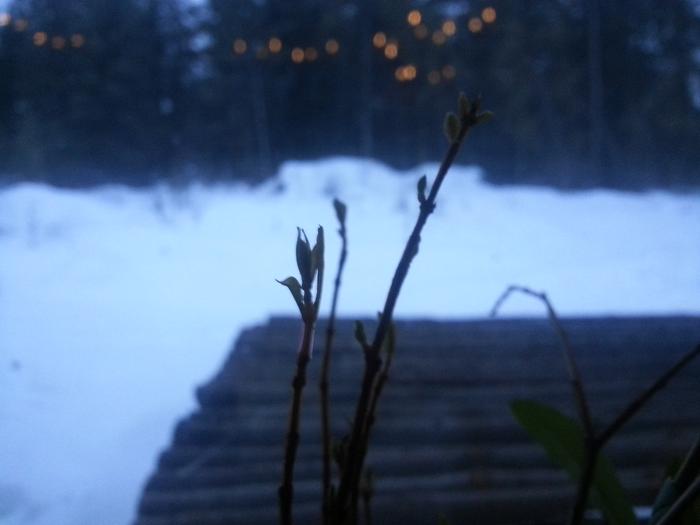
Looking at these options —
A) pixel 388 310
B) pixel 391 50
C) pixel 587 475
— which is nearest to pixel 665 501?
pixel 587 475

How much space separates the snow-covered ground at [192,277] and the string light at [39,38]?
2.45ft

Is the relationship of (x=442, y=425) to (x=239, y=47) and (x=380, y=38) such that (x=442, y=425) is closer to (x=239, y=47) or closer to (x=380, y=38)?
(x=380, y=38)

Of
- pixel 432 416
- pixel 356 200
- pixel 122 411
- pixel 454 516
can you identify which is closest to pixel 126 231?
pixel 356 200

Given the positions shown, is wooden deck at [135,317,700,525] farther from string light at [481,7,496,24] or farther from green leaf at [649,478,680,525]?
string light at [481,7,496,24]

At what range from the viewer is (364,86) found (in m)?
4.71

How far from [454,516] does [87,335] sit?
1.56 meters

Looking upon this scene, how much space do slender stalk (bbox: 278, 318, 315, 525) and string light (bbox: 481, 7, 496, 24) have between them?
455 centimetres

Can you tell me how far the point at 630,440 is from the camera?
1.56 m

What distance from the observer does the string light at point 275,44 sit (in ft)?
15.6

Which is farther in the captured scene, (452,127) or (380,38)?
(380,38)

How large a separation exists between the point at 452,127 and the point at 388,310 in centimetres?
10

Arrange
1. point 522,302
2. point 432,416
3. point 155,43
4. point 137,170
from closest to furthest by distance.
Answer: point 432,416 < point 522,302 < point 137,170 < point 155,43

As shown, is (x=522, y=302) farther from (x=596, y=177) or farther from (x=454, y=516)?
(x=596, y=177)

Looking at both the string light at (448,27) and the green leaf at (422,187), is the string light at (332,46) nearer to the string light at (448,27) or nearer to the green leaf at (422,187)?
the string light at (448,27)
